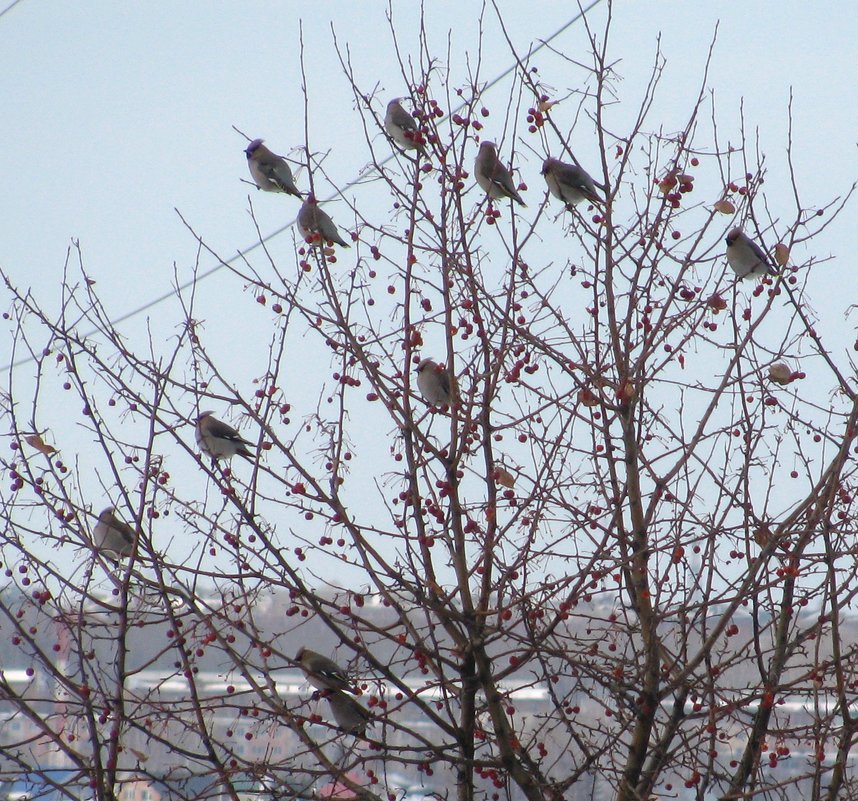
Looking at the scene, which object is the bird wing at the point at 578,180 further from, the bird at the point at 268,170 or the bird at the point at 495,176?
the bird at the point at 268,170

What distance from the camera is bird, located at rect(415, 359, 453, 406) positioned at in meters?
3.73

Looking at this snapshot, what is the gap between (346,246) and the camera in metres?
4.48

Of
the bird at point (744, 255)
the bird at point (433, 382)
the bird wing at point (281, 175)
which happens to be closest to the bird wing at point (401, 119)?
the bird wing at point (281, 175)

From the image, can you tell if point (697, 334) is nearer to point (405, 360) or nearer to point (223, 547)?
point (405, 360)

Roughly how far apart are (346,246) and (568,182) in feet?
3.11

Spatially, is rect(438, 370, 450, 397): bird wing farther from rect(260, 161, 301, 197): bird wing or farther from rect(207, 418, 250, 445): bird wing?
rect(260, 161, 301, 197): bird wing

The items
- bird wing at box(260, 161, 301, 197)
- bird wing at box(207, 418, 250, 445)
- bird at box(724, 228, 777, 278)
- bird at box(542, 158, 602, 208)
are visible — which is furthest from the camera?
bird wing at box(260, 161, 301, 197)

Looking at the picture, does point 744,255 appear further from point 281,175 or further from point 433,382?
point 281,175

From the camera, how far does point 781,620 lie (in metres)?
3.33

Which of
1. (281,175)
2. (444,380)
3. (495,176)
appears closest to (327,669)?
(444,380)

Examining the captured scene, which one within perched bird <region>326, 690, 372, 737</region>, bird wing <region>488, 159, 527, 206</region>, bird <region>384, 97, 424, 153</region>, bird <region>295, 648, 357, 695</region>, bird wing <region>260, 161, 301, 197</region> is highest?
bird wing <region>260, 161, 301, 197</region>

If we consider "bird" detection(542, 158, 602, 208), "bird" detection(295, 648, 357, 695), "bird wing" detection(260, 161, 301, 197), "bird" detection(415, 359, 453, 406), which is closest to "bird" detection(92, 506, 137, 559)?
"bird" detection(295, 648, 357, 695)

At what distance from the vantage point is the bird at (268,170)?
523cm

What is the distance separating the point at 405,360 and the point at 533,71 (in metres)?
1.28
